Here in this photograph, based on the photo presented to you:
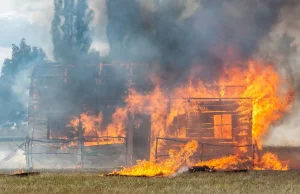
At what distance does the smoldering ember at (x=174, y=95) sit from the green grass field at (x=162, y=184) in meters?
6.41

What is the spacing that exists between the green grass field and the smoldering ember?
6.41 m

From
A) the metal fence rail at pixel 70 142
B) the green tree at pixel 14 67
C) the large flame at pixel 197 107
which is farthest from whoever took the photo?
the green tree at pixel 14 67

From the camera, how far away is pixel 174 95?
27.0m

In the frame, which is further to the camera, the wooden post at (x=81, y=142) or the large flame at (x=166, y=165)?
the wooden post at (x=81, y=142)

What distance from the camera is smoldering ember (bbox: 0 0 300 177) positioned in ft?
87.1

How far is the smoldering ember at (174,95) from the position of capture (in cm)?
2655

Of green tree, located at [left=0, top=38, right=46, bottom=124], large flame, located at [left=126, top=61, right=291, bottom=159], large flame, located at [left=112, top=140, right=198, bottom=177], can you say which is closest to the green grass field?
large flame, located at [left=112, top=140, right=198, bottom=177]

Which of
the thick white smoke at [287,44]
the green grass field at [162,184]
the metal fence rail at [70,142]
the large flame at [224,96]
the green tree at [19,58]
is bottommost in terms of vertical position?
the green grass field at [162,184]

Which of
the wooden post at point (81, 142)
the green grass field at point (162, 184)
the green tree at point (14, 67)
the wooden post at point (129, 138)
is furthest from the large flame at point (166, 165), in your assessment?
the green tree at point (14, 67)

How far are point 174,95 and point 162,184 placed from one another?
1032 centimetres

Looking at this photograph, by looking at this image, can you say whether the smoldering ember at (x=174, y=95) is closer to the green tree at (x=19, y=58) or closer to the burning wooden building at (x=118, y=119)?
the burning wooden building at (x=118, y=119)

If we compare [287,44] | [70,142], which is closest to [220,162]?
[70,142]

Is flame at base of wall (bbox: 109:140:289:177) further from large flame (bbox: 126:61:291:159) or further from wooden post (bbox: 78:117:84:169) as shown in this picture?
wooden post (bbox: 78:117:84:169)

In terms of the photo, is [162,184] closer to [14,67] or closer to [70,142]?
[70,142]
